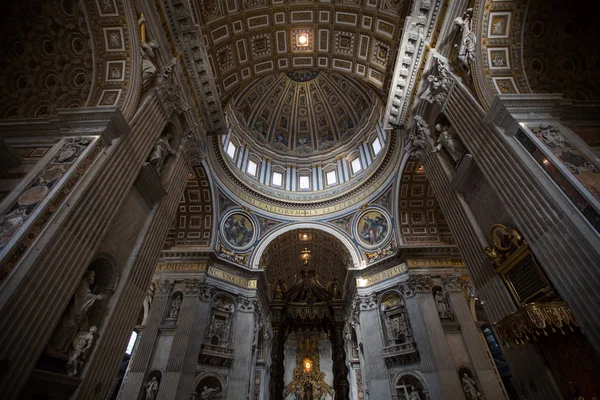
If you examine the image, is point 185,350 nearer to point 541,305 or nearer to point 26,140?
point 26,140

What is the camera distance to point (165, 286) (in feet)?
53.5

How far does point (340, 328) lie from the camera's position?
67.8ft

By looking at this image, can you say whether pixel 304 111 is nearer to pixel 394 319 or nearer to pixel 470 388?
pixel 394 319

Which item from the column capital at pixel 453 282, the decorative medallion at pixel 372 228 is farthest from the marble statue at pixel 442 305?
the decorative medallion at pixel 372 228

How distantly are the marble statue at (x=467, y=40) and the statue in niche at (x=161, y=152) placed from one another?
920 cm

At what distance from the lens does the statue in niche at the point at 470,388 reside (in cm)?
1270

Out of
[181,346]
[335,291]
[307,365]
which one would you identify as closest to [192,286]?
[181,346]

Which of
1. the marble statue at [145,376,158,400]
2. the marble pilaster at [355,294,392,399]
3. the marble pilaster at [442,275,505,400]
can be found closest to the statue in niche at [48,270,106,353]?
the marble statue at [145,376,158,400]

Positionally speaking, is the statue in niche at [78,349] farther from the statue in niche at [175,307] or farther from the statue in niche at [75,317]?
the statue in niche at [175,307]

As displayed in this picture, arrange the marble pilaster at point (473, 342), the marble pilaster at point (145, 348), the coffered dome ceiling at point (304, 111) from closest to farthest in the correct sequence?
1. the marble pilaster at point (473, 342)
2. the marble pilaster at point (145, 348)
3. the coffered dome ceiling at point (304, 111)

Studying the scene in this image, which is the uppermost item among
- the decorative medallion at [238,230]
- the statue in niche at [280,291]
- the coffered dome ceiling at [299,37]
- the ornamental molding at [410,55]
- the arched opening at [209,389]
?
the coffered dome ceiling at [299,37]

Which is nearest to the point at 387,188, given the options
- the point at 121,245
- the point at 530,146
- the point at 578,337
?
the point at 530,146

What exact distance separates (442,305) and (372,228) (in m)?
6.54

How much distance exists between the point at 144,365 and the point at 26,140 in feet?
37.7
